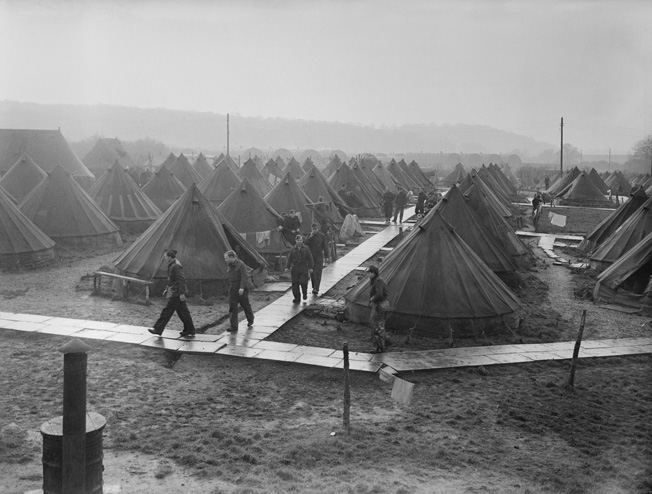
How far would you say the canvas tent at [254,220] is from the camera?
76.0 feet

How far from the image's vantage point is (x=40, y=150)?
47.9 metres

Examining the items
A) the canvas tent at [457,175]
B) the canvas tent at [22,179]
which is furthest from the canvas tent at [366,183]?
the canvas tent at [457,175]

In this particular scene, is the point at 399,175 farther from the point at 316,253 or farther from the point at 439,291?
the point at 439,291

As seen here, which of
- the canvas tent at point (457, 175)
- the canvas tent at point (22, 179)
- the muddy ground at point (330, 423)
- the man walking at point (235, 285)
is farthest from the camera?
the canvas tent at point (457, 175)

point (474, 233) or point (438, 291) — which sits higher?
point (474, 233)

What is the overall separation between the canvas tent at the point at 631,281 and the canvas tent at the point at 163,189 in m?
23.7

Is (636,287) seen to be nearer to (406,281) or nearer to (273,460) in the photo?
(406,281)

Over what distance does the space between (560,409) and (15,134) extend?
48.0 m

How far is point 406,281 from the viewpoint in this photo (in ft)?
50.2

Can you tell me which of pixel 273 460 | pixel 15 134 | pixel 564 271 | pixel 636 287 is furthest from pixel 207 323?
pixel 15 134

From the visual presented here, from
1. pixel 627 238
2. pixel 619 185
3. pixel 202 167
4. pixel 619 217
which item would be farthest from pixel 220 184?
pixel 619 185

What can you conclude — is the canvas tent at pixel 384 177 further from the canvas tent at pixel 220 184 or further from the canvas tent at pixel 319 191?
the canvas tent at pixel 220 184

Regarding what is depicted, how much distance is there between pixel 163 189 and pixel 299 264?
21524mm

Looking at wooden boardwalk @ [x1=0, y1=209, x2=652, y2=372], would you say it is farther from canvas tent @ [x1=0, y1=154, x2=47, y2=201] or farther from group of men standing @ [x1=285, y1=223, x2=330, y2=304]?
canvas tent @ [x1=0, y1=154, x2=47, y2=201]
